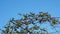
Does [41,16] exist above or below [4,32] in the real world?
above

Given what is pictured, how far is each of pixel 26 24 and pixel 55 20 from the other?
1.90 metres

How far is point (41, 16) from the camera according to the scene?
1227 cm

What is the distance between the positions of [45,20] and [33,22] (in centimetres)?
80

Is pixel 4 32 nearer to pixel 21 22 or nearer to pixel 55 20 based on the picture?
pixel 21 22

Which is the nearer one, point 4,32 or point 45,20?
point 45,20

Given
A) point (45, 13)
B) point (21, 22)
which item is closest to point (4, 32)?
point (21, 22)

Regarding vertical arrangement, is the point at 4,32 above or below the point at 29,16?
below

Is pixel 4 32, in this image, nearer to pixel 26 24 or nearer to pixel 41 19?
pixel 26 24

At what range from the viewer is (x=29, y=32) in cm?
1265

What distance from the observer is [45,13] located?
12242 mm

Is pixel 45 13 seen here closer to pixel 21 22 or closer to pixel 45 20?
pixel 45 20

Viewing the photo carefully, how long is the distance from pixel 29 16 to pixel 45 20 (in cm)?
115

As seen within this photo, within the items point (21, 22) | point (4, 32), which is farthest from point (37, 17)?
point (4, 32)

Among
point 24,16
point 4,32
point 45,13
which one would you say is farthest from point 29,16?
point 4,32
